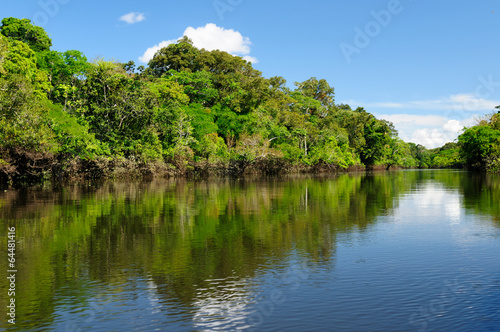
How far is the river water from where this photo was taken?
6723 millimetres

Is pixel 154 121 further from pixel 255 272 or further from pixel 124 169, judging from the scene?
pixel 255 272

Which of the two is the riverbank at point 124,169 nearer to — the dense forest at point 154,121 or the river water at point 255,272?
the dense forest at point 154,121

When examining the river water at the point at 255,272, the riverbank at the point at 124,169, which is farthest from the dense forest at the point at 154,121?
the river water at the point at 255,272

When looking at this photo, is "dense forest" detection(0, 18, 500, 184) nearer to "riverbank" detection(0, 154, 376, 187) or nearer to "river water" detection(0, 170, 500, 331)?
"riverbank" detection(0, 154, 376, 187)

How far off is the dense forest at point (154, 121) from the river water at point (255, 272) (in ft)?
66.2

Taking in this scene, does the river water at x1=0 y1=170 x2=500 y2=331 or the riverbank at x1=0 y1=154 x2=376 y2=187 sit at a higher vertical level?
the riverbank at x1=0 y1=154 x2=376 y2=187

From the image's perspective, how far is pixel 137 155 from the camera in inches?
1989

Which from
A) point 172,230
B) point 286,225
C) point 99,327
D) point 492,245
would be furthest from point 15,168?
point 492,245

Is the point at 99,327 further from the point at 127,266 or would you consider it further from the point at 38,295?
the point at 127,266

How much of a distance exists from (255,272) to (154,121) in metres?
47.4

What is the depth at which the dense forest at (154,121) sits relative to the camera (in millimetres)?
35875

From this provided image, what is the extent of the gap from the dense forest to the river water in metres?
20.2

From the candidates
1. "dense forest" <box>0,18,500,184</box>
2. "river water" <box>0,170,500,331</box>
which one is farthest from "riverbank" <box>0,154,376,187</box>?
"river water" <box>0,170,500,331</box>

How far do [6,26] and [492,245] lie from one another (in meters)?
52.6
